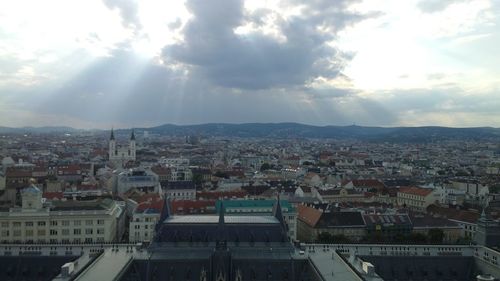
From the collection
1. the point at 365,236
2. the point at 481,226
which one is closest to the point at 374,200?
the point at 365,236

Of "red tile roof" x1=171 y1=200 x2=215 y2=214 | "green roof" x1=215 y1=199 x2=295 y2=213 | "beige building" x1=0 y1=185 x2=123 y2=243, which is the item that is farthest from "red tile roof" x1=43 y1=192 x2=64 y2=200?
"green roof" x1=215 y1=199 x2=295 y2=213

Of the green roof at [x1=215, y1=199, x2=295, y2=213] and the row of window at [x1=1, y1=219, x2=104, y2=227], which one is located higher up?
the green roof at [x1=215, y1=199, x2=295, y2=213]

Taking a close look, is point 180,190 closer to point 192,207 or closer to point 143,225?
point 192,207

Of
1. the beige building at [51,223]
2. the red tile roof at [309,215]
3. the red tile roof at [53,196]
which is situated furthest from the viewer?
the red tile roof at [53,196]

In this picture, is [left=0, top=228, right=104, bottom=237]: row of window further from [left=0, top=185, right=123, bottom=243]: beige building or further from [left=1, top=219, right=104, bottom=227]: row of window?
[left=1, top=219, right=104, bottom=227]: row of window

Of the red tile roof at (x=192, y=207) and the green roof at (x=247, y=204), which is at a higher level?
the green roof at (x=247, y=204)

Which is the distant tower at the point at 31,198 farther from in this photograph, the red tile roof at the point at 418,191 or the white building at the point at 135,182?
the red tile roof at the point at 418,191

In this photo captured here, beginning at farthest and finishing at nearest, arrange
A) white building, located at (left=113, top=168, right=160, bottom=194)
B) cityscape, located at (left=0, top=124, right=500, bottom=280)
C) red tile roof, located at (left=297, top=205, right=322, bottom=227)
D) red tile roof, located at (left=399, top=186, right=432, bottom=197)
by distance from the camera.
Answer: white building, located at (left=113, top=168, right=160, bottom=194) < red tile roof, located at (left=399, top=186, right=432, bottom=197) < red tile roof, located at (left=297, top=205, right=322, bottom=227) < cityscape, located at (left=0, top=124, right=500, bottom=280)

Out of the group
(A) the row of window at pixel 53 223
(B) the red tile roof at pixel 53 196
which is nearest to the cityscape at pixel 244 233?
(A) the row of window at pixel 53 223

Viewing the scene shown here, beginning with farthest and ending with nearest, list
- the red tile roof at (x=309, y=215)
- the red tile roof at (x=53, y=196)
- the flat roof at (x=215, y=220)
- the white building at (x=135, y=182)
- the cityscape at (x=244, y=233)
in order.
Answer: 1. the white building at (x=135, y=182)
2. the red tile roof at (x=53, y=196)
3. the red tile roof at (x=309, y=215)
4. the flat roof at (x=215, y=220)
5. the cityscape at (x=244, y=233)

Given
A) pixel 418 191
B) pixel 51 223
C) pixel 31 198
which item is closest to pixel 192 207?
pixel 51 223
